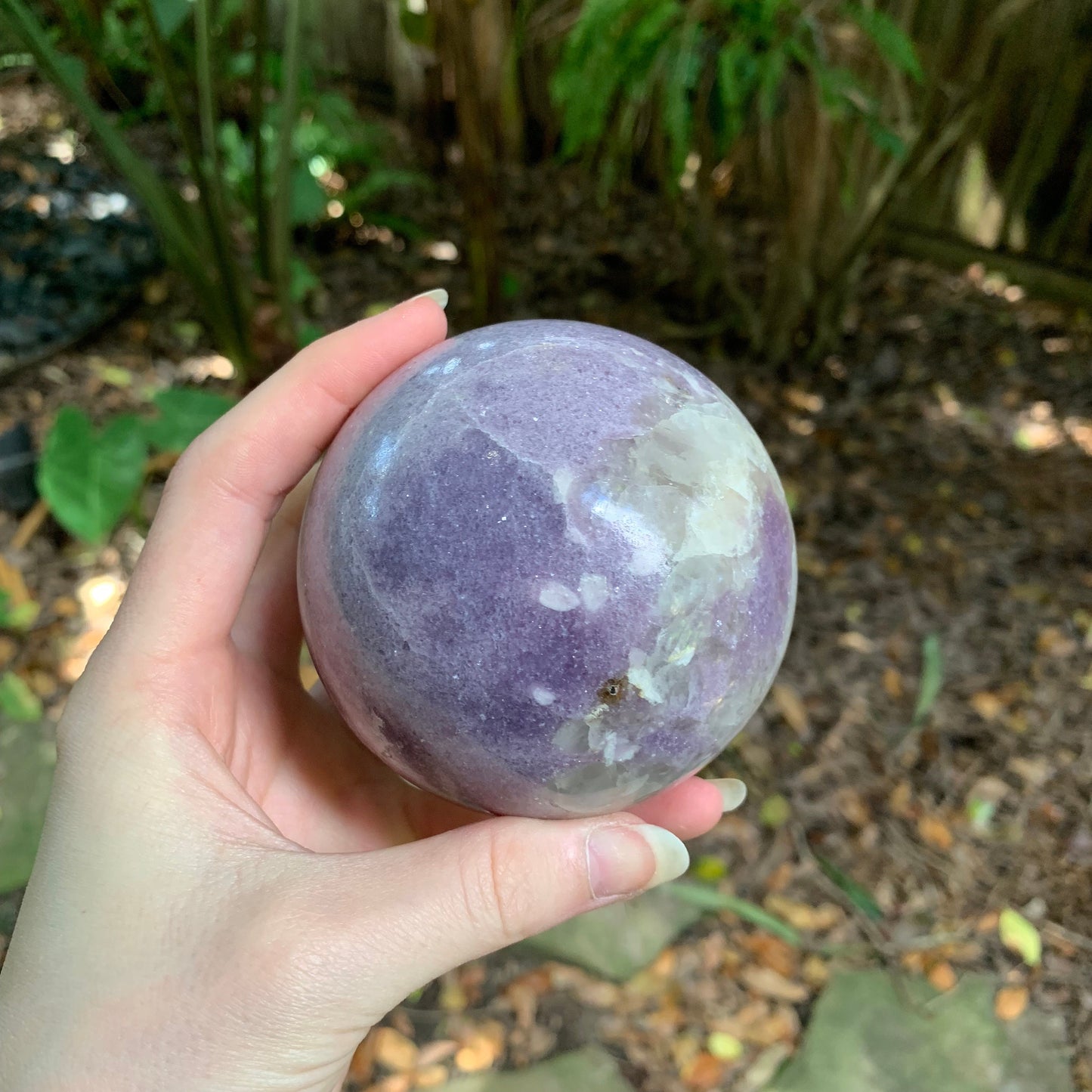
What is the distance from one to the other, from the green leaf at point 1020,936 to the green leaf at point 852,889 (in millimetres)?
311

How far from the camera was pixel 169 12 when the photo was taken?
8.84ft

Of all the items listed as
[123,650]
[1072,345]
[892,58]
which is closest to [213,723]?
[123,650]

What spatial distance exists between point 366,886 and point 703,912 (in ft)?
4.86

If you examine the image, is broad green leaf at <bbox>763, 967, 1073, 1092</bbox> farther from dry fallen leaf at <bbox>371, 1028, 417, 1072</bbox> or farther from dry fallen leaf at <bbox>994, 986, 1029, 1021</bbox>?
dry fallen leaf at <bbox>371, 1028, 417, 1072</bbox>

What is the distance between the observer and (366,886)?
1.16 m

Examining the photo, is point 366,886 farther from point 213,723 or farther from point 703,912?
point 703,912

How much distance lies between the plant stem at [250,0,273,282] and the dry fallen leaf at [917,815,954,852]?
2449 mm

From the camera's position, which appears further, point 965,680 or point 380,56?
point 380,56

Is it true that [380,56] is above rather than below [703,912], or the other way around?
above

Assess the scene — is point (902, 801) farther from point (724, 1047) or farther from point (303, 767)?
point (303, 767)

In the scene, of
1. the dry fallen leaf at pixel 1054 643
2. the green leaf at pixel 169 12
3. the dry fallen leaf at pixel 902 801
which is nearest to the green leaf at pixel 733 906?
the dry fallen leaf at pixel 902 801

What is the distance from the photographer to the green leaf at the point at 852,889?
2381 millimetres

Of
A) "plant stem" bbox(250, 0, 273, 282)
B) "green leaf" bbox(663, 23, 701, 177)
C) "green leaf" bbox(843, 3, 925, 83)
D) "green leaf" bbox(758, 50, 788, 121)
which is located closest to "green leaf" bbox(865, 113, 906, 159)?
"green leaf" bbox(843, 3, 925, 83)

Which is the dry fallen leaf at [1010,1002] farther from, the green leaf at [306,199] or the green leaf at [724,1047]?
the green leaf at [306,199]
